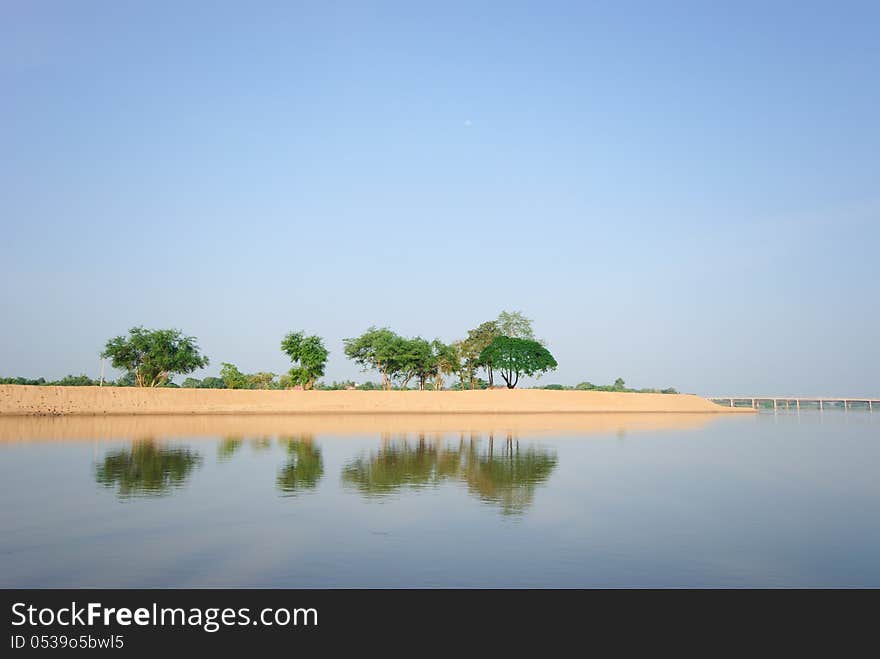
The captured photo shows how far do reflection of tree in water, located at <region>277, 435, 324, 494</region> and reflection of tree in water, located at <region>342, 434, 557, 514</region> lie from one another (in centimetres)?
100

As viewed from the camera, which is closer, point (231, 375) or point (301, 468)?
point (301, 468)

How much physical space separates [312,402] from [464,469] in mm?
56253

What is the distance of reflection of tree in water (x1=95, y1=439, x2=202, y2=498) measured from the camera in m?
16.8

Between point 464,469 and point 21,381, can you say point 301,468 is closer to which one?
point 464,469

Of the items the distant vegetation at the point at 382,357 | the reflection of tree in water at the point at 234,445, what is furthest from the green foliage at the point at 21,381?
the reflection of tree in water at the point at 234,445

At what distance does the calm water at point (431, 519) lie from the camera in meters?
9.20

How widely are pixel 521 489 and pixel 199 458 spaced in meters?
13.3

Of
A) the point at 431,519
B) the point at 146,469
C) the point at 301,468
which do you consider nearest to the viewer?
the point at 431,519

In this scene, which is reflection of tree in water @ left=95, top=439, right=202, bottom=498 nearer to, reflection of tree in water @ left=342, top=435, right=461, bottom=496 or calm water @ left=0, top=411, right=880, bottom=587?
calm water @ left=0, top=411, right=880, bottom=587

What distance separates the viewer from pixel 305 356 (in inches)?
3632

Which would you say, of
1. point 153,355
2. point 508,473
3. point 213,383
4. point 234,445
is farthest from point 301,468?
point 213,383

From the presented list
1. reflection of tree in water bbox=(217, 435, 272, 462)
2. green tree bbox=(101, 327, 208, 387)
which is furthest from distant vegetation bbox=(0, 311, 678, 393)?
reflection of tree in water bbox=(217, 435, 272, 462)

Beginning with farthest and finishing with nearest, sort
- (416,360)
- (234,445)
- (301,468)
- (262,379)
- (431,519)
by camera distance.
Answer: (262,379), (416,360), (234,445), (301,468), (431,519)

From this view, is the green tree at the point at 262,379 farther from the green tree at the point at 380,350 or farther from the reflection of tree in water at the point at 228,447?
the reflection of tree in water at the point at 228,447
